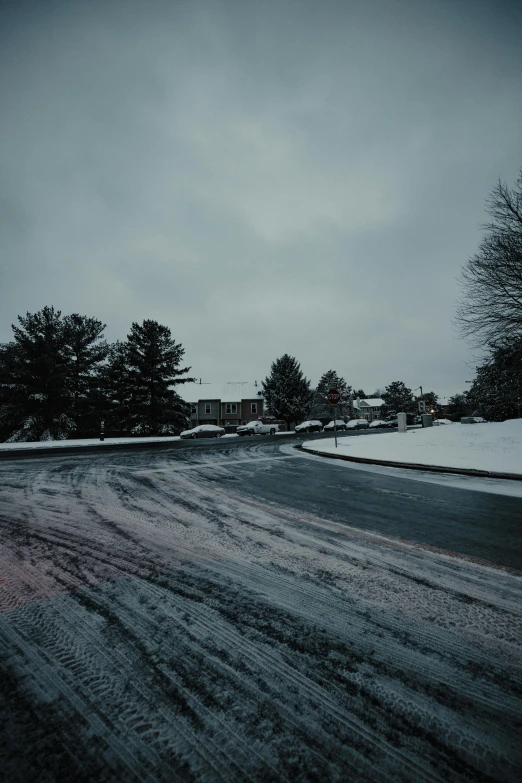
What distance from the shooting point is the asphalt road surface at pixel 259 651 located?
47.4 inches

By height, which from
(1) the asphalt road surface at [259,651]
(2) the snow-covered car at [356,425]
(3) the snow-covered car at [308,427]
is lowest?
(2) the snow-covered car at [356,425]

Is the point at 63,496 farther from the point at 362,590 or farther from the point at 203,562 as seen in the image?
the point at 362,590

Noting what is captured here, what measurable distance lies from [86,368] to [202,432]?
1367 cm

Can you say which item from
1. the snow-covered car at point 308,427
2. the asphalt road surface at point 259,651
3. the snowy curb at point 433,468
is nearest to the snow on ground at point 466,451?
the snowy curb at point 433,468

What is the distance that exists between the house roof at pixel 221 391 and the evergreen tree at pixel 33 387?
27197mm

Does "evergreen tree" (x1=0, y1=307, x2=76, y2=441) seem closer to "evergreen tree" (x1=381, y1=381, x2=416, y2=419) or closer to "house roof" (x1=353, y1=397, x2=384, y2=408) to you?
"evergreen tree" (x1=381, y1=381, x2=416, y2=419)

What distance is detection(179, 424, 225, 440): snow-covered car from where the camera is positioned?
2859 cm

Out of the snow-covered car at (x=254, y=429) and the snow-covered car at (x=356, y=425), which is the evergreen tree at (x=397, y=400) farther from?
the snow-covered car at (x=254, y=429)

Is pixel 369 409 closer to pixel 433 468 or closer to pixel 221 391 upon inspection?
pixel 221 391

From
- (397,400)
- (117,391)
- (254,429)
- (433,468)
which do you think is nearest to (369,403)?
(397,400)

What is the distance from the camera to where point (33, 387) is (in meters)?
25.1

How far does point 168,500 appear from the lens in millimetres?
5199

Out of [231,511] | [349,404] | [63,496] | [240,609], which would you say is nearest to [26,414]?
[63,496]

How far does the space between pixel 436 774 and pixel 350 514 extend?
136 inches
